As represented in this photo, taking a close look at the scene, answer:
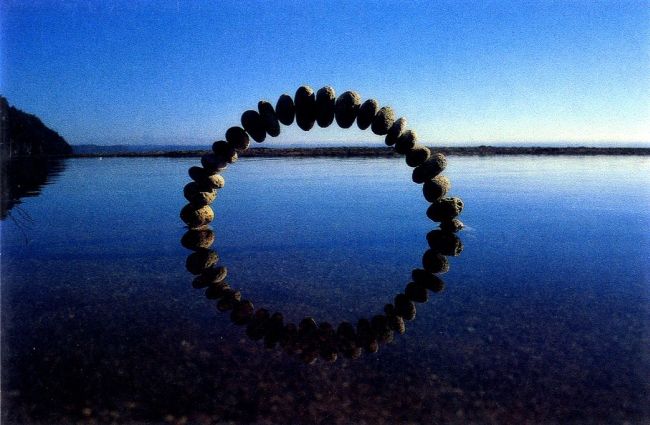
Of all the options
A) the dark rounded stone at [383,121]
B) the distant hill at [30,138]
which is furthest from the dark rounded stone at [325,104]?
the distant hill at [30,138]

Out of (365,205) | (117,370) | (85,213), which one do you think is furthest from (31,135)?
(117,370)

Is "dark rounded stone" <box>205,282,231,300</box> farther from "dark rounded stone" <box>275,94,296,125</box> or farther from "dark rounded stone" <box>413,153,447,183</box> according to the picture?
"dark rounded stone" <box>413,153,447,183</box>

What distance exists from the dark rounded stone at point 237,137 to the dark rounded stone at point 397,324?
8.03 m

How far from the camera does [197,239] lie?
46.3ft

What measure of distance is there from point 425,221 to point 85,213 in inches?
531

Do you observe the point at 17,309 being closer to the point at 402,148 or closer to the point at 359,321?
the point at 359,321

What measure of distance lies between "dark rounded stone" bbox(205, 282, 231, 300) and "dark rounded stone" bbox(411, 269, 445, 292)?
3950mm

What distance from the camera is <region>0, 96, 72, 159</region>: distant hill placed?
190ft

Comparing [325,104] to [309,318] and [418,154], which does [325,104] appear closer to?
[418,154]

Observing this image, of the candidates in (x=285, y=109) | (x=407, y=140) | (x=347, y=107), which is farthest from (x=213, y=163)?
(x=407, y=140)

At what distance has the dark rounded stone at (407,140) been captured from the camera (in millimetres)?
13688

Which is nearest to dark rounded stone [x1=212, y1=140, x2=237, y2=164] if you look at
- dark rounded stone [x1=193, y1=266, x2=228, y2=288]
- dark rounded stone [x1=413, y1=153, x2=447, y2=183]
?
dark rounded stone [x1=193, y1=266, x2=228, y2=288]

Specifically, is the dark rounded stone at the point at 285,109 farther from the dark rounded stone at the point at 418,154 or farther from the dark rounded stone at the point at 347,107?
the dark rounded stone at the point at 418,154

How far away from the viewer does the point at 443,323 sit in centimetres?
785
